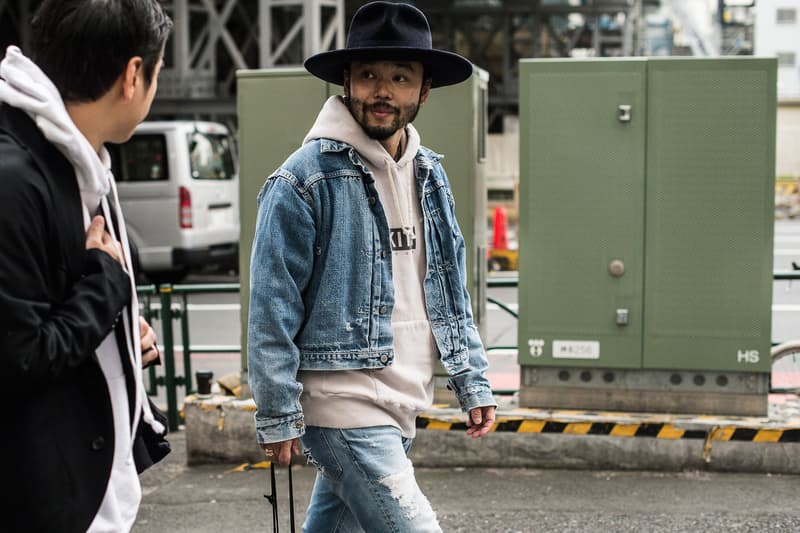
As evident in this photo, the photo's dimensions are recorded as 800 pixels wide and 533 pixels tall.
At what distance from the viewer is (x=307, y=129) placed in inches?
232

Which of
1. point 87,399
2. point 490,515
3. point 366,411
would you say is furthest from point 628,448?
point 87,399

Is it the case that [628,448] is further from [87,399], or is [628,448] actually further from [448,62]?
[87,399]

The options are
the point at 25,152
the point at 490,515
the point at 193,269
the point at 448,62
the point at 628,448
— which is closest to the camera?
the point at 25,152

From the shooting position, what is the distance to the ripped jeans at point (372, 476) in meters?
2.87

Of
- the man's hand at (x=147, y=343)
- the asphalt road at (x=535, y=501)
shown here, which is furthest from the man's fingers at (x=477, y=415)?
the asphalt road at (x=535, y=501)

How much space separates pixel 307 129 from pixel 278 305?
10.3 feet

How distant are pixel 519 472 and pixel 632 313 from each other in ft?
3.48

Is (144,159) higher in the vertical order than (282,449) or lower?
higher

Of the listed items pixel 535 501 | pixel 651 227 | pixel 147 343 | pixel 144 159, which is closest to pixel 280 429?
pixel 147 343

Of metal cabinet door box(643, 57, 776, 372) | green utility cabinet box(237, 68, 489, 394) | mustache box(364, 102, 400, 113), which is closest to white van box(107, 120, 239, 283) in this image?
green utility cabinet box(237, 68, 489, 394)

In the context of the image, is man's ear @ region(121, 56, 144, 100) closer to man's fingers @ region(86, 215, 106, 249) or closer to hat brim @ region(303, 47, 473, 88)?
man's fingers @ region(86, 215, 106, 249)

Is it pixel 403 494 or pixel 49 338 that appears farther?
pixel 403 494

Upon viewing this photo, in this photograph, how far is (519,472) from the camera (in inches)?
227

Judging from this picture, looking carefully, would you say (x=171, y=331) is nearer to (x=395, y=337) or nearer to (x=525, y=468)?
(x=525, y=468)
